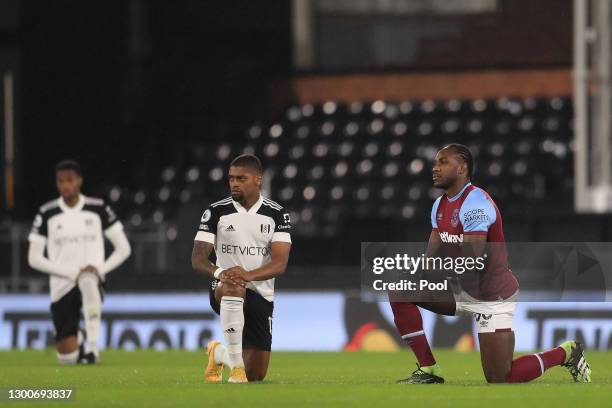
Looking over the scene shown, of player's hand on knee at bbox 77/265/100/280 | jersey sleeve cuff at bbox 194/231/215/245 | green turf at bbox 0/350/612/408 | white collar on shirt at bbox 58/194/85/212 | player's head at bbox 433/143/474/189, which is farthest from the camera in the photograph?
white collar on shirt at bbox 58/194/85/212

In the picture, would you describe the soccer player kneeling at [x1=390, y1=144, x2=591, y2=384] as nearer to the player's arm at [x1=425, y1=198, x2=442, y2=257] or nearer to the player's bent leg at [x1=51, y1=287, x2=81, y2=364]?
the player's arm at [x1=425, y1=198, x2=442, y2=257]

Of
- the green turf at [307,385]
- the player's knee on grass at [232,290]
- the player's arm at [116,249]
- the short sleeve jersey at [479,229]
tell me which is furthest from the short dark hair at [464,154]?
the player's arm at [116,249]

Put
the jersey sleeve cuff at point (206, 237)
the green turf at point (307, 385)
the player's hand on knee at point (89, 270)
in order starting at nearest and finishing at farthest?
the green turf at point (307, 385), the jersey sleeve cuff at point (206, 237), the player's hand on knee at point (89, 270)

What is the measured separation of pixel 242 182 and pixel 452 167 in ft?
4.78

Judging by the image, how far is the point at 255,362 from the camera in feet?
37.3

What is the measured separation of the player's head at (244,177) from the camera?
10.9 metres

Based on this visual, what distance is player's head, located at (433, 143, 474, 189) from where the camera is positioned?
35.4 ft

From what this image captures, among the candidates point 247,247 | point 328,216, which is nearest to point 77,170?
point 247,247

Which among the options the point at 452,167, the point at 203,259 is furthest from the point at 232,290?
the point at 452,167

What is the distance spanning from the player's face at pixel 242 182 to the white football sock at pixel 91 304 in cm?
415

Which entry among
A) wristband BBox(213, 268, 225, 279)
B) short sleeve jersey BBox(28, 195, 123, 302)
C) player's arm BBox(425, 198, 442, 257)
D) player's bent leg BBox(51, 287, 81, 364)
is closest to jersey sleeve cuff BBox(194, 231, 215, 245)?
wristband BBox(213, 268, 225, 279)

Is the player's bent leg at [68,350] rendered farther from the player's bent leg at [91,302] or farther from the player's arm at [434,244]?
the player's arm at [434,244]

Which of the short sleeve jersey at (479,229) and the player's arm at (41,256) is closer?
the short sleeve jersey at (479,229)

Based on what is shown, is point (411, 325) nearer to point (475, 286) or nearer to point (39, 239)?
point (475, 286)
